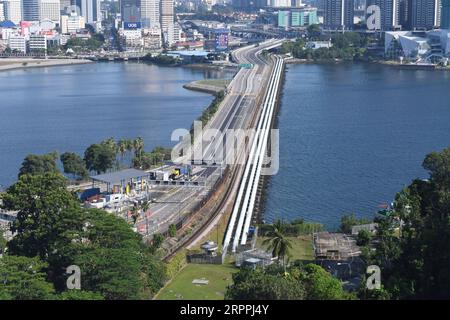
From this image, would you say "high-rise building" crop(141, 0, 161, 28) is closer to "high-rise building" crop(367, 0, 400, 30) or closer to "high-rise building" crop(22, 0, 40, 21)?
"high-rise building" crop(22, 0, 40, 21)

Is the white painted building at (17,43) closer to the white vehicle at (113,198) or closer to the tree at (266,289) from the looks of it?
the white vehicle at (113,198)

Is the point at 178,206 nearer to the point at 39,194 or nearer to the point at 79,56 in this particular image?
the point at 39,194

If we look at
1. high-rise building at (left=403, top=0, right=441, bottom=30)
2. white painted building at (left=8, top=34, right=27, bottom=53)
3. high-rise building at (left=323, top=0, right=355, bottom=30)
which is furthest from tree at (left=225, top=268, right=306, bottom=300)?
high-rise building at (left=323, top=0, right=355, bottom=30)

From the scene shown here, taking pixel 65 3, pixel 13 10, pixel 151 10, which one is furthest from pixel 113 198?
pixel 65 3

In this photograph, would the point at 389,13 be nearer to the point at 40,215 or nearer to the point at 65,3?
the point at 65,3

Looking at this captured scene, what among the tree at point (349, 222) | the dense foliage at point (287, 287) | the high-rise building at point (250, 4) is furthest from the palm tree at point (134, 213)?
the high-rise building at point (250, 4)

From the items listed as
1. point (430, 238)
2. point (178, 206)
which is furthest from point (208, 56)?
point (430, 238)
